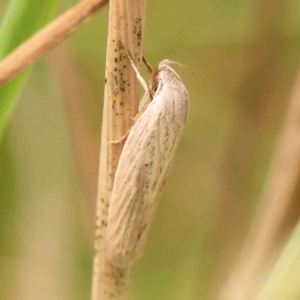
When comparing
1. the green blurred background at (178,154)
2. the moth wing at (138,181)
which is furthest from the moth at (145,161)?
the green blurred background at (178,154)

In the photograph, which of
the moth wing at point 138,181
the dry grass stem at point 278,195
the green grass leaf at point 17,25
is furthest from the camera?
the dry grass stem at point 278,195

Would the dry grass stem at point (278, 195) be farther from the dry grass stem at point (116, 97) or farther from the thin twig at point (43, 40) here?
the thin twig at point (43, 40)

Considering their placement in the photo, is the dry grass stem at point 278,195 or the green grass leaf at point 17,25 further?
the dry grass stem at point 278,195

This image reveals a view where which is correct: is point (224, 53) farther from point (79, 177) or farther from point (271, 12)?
point (79, 177)

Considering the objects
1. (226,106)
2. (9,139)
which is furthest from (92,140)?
(226,106)

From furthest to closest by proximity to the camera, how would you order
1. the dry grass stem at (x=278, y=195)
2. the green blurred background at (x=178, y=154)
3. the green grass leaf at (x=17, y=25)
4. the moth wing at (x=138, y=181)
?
the green blurred background at (x=178, y=154) → the dry grass stem at (x=278, y=195) → the moth wing at (x=138, y=181) → the green grass leaf at (x=17, y=25)

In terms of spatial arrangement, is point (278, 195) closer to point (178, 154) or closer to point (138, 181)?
point (138, 181)
